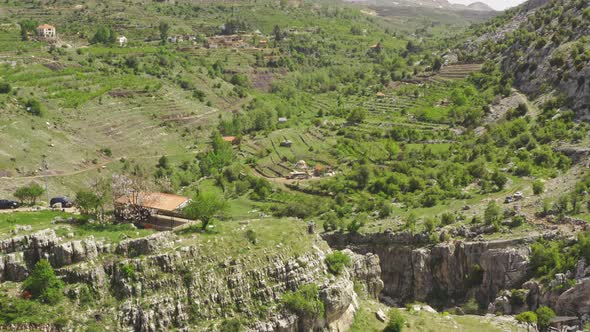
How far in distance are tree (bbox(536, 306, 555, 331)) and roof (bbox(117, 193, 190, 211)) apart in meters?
32.5

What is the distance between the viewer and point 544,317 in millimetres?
52500

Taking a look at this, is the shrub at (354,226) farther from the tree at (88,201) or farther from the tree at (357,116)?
the tree at (357,116)

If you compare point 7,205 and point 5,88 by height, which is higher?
point 7,205

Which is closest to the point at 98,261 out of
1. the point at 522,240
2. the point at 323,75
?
the point at 522,240

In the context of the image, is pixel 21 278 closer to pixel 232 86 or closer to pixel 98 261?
pixel 98 261

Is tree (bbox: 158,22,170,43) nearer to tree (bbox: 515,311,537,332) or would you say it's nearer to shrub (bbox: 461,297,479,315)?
shrub (bbox: 461,297,479,315)

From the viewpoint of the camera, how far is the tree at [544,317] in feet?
171

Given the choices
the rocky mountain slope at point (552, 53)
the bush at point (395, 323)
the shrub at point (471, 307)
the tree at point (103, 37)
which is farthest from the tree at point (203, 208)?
the tree at point (103, 37)

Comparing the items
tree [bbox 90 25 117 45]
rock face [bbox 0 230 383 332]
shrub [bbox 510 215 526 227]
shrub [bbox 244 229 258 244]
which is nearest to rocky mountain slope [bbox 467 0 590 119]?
shrub [bbox 510 215 526 227]

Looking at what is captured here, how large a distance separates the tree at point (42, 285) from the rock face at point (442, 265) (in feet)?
132

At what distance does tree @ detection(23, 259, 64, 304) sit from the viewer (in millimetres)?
37656

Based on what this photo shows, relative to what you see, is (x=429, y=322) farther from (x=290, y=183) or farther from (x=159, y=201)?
(x=290, y=183)

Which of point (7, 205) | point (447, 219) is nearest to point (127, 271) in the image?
point (7, 205)

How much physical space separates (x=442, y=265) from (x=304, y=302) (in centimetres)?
2730
